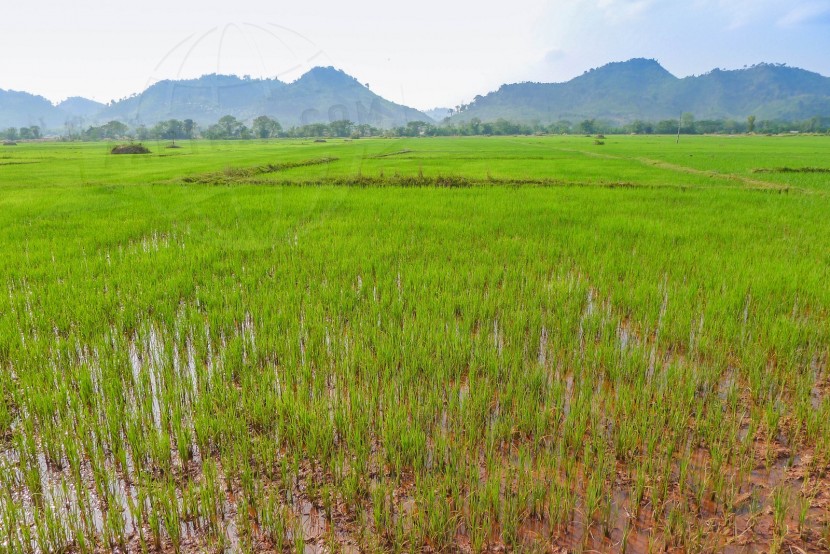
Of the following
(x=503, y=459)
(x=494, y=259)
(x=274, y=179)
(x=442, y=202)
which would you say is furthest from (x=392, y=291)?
(x=274, y=179)

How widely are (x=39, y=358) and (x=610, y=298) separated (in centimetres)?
522

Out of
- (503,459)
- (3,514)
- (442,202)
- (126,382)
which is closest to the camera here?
(3,514)

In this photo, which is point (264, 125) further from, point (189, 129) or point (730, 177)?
point (730, 177)

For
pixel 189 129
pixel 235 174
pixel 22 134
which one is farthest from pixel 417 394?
pixel 22 134

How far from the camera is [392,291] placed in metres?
5.21

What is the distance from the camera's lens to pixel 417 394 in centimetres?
321

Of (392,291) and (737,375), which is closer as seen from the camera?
(737,375)

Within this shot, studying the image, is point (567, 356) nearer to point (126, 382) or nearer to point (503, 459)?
point (503, 459)

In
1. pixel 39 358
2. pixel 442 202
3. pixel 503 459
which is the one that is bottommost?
pixel 503 459

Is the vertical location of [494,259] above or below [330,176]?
below

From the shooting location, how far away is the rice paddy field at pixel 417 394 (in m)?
2.17

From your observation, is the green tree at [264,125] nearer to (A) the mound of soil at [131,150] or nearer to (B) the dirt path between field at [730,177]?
(A) the mound of soil at [131,150]

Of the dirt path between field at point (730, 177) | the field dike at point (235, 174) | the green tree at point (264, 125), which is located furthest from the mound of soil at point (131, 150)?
the dirt path between field at point (730, 177)

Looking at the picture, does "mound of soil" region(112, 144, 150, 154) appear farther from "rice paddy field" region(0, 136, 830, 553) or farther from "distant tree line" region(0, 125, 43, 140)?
"distant tree line" region(0, 125, 43, 140)
